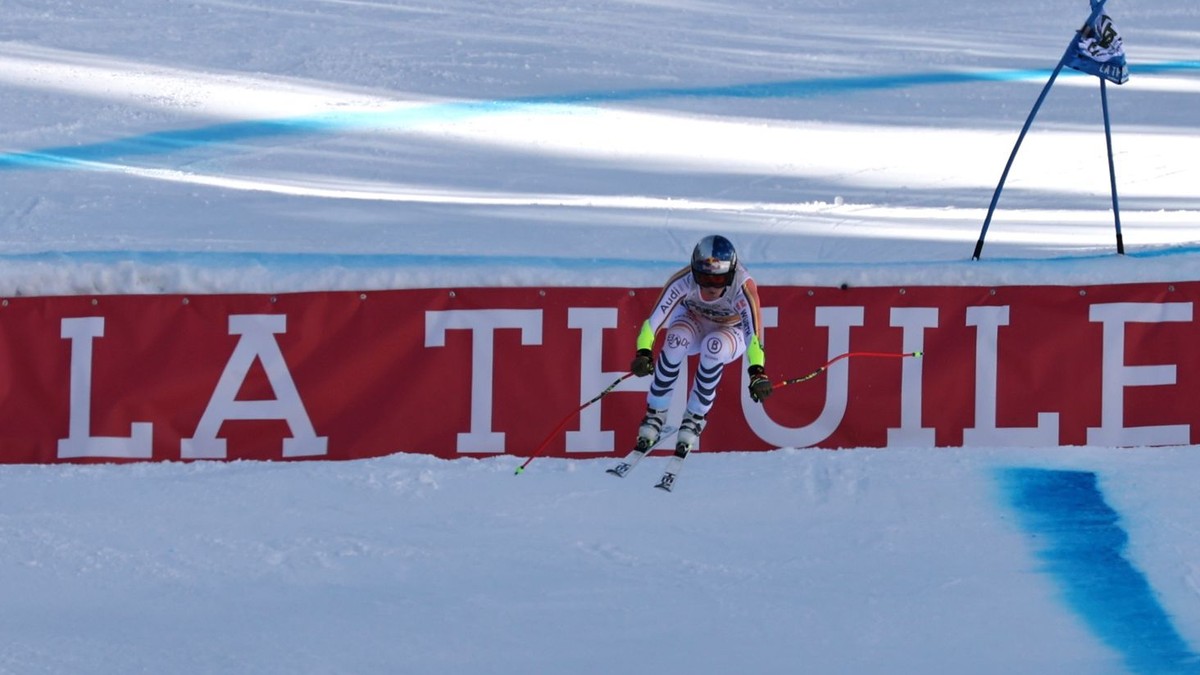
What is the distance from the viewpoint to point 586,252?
8.61 meters

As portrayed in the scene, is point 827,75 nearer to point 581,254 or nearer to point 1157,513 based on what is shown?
point 581,254

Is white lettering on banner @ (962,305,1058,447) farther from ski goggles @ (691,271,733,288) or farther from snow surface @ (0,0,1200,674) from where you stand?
ski goggles @ (691,271,733,288)

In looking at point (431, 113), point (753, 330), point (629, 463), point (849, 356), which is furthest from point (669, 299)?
point (431, 113)

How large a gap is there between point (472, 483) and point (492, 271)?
3.47 ft

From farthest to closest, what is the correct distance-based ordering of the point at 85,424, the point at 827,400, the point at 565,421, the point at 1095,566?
the point at 827,400 → the point at 565,421 → the point at 85,424 → the point at 1095,566

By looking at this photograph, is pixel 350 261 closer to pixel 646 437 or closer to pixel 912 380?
pixel 646 437

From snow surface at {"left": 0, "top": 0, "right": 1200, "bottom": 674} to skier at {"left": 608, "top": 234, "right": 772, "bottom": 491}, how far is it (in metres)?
0.44

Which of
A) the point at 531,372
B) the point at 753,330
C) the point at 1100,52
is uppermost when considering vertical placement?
the point at 1100,52

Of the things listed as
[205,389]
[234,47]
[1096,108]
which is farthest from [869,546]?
[234,47]

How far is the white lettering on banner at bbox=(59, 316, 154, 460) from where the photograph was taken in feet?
23.1

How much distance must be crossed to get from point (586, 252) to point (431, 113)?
12.1 feet

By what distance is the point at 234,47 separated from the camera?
1338cm

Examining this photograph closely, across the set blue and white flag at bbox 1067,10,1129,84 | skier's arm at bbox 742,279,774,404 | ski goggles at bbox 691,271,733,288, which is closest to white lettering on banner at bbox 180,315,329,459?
ski goggles at bbox 691,271,733,288

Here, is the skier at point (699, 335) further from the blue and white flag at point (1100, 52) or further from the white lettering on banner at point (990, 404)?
the blue and white flag at point (1100, 52)
